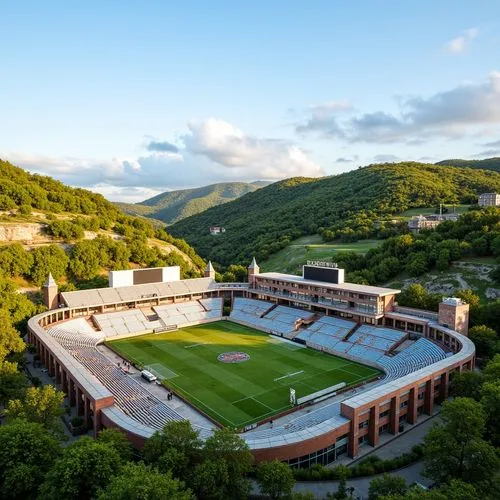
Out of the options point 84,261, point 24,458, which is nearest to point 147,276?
point 84,261

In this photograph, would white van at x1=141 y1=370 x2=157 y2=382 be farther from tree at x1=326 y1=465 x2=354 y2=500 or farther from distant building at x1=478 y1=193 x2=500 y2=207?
distant building at x1=478 y1=193 x2=500 y2=207

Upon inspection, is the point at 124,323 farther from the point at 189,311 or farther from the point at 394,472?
the point at 394,472

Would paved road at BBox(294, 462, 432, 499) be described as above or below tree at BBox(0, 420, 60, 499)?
below

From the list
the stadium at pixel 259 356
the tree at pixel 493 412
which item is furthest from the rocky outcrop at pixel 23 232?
the tree at pixel 493 412

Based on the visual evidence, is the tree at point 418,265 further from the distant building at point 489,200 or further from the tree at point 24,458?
the tree at point 24,458

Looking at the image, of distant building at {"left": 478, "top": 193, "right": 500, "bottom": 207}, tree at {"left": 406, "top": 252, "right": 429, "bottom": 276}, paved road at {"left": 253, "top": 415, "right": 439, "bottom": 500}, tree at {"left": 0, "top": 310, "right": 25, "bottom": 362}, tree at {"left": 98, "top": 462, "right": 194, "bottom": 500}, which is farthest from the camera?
distant building at {"left": 478, "top": 193, "right": 500, "bottom": 207}

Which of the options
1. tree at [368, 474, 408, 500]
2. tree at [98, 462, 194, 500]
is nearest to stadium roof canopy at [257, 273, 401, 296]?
tree at [368, 474, 408, 500]

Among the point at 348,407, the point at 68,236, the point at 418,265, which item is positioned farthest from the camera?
the point at 68,236

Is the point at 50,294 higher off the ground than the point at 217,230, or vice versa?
the point at 217,230
